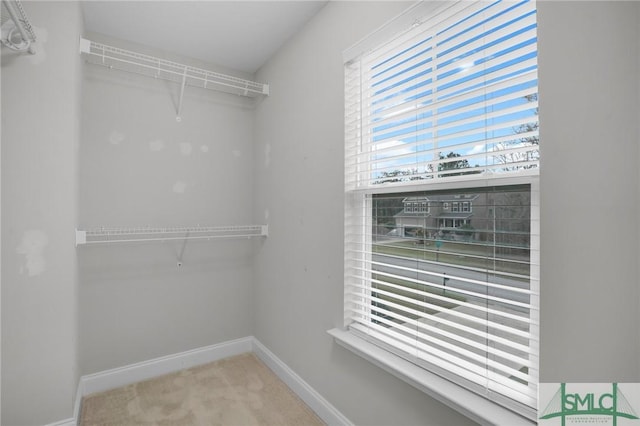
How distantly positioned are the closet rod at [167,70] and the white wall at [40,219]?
17.6 inches

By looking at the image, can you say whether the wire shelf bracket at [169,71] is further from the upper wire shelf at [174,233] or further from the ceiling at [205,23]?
the upper wire shelf at [174,233]

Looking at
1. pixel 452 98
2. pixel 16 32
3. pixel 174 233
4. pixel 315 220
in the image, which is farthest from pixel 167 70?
pixel 452 98

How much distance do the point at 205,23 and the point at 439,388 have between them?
2424mm

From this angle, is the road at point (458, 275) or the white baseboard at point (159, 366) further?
the white baseboard at point (159, 366)

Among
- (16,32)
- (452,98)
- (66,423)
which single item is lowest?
(66,423)

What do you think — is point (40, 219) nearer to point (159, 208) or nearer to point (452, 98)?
point (159, 208)

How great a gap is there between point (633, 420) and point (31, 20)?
2860 millimetres

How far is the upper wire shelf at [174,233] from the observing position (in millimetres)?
2199

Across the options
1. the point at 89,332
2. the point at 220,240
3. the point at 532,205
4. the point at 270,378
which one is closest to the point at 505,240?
the point at 532,205

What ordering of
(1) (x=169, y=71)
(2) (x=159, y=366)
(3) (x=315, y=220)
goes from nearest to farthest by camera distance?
(3) (x=315, y=220), (1) (x=169, y=71), (2) (x=159, y=366)

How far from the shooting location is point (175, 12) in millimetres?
1970

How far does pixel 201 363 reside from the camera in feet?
8.41

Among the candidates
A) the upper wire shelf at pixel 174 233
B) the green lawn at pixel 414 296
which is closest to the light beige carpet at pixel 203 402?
the green lawn at pixel 414 296

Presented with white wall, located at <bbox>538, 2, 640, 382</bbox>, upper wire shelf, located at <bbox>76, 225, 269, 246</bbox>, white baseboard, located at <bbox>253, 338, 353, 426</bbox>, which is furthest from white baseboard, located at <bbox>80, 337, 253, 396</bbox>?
white wall, located at <bbox>538, 2, 640, 382</bbox>
